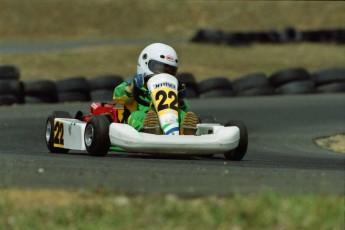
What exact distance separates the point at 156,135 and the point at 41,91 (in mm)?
8039

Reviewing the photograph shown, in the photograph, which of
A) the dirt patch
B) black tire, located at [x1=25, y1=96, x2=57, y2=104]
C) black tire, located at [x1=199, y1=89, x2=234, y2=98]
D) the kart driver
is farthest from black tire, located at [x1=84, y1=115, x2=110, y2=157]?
black tire, located at [x1=199, y1=89, x2=234, y2=98]

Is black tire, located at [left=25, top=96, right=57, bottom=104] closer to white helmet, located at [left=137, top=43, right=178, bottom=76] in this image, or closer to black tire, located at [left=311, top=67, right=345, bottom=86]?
black tire, located at [left=311, top=67, right=345, bottom=86]

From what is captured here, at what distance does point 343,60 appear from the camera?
27.7 meters

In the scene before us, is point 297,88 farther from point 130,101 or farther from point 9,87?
point 130,101

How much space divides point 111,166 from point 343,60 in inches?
792

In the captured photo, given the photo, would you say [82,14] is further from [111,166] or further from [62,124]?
[111,166]

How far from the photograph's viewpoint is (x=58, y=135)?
11039 mm

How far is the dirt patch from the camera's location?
1238cm

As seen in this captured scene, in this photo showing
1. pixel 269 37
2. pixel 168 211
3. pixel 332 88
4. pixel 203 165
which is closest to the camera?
pixel 168 211

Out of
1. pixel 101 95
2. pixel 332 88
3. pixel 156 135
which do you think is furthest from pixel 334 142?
pixel 332 88

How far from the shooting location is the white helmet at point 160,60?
10.6 m

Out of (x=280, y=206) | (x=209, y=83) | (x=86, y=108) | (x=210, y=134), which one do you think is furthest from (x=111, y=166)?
(x=209, y=83)

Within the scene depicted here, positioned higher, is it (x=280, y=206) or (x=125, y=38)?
(x=125, y=38)

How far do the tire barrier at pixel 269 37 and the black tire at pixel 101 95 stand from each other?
13.0 meters
